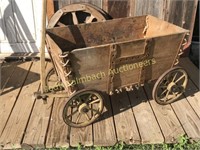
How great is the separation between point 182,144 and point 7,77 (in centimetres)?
282

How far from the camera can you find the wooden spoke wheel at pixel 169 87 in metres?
3.66

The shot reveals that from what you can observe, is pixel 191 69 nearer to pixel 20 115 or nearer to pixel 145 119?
pixel 145 119

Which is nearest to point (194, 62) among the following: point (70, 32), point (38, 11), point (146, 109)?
point (146, 109)

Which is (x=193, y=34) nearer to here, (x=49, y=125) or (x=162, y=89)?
(x=162, y=89)

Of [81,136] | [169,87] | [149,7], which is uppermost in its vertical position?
[149,7]

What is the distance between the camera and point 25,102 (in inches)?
155

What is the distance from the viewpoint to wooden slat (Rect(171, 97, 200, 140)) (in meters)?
3.42

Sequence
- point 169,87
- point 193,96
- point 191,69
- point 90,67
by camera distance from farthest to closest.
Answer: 1. point 191,69
2. point 193,96
3. point 169,87
4. point 90,67

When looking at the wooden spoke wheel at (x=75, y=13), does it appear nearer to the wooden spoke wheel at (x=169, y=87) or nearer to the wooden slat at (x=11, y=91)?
the wooden slat at (x=11, y=91)

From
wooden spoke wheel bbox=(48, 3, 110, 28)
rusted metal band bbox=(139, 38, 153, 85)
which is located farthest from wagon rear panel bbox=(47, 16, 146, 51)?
rusted metal band bbox=(139, 38, 153, 85)

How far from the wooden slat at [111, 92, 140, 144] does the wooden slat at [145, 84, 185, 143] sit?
33 centimetres

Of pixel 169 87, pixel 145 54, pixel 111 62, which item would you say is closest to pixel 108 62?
pixel 111 62

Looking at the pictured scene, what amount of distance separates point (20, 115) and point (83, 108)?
90 centimetres

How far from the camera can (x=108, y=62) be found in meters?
3.23
